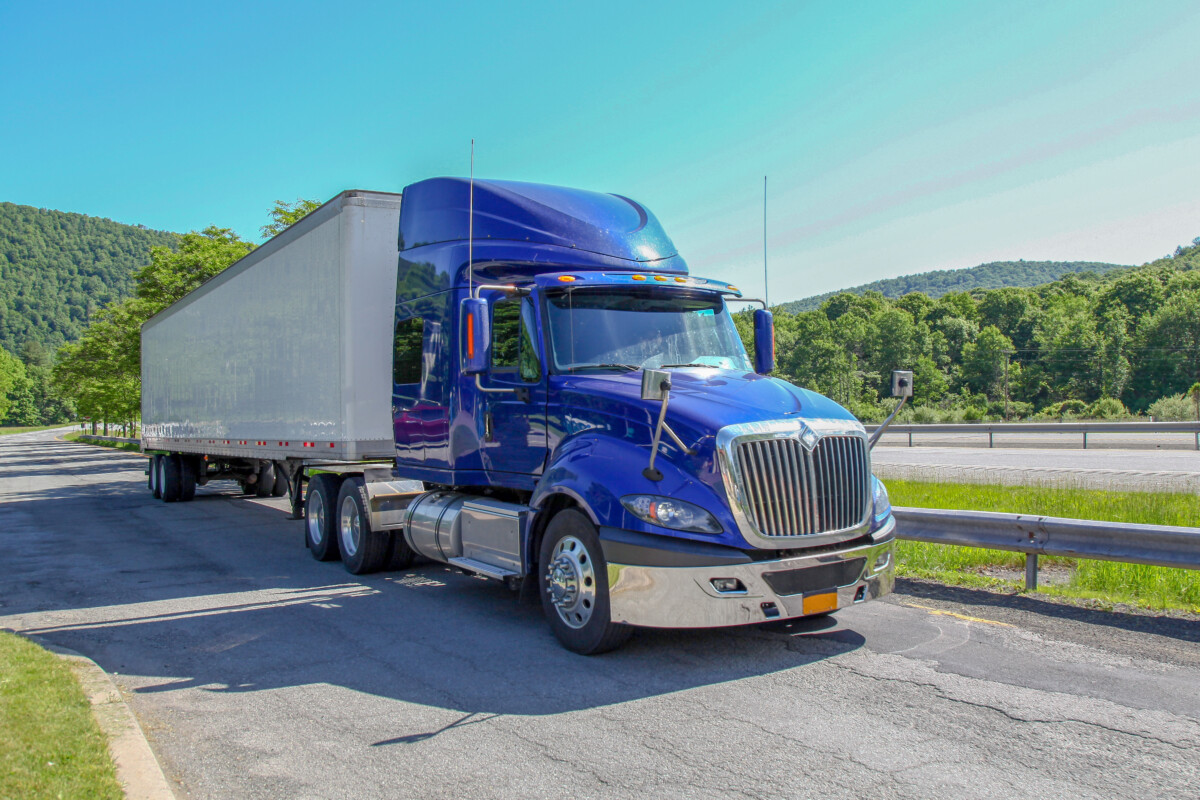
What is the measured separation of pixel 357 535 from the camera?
914 cm

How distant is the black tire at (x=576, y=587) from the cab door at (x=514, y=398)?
2.58 feet

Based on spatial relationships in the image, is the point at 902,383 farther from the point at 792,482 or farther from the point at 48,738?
the point at 48,738

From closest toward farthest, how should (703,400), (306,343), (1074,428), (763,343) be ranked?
1. (703,400)
2. (763,343)
3. (306,343)
4. (1074,428)

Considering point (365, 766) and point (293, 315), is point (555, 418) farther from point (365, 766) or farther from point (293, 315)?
point (293, 315)

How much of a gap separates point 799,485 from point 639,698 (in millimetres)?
1581

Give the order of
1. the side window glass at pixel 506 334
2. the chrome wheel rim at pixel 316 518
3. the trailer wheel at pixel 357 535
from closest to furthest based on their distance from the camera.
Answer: the side window glass at pixel 506 334
the trailer wheel at pixel 357 535
the chrome wheel rim at pixel 316 518

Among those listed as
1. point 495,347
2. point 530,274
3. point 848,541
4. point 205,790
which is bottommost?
point 205,790

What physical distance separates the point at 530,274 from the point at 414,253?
5.29ft

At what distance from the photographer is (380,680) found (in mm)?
5383

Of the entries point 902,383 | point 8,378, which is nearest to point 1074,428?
point 902,383

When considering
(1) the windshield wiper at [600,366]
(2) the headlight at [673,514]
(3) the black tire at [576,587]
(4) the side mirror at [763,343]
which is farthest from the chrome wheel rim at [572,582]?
(4) the side mirror at [763,343]

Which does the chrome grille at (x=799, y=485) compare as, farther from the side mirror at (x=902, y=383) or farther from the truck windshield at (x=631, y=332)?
the truck windshield at (x=631, y=332)

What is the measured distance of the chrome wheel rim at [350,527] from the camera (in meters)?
9.15

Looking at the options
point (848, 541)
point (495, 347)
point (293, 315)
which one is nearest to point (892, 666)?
point (848, 541)
